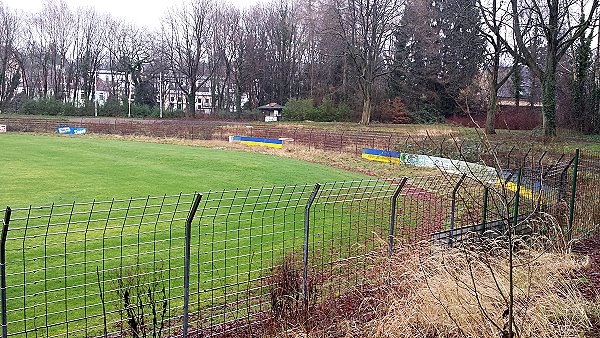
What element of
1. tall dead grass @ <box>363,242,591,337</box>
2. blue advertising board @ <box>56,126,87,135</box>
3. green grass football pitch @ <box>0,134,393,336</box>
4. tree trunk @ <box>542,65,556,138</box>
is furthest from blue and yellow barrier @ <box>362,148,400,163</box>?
blue advertising board @ <box>56,126,87,135</box>

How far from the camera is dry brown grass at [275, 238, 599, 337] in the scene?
4.39 meters

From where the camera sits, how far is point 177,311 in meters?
6.40

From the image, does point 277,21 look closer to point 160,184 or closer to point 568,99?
point 568,99

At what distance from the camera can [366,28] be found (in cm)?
4844

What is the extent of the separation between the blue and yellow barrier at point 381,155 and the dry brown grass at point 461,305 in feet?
61.7

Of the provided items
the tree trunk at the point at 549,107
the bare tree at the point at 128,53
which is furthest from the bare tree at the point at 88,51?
the tree trunk at the point at 549,107

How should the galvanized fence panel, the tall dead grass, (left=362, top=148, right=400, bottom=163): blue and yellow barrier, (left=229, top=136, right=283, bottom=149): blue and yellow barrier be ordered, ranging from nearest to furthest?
the tall dead grass
the galvanized fence panel
(left=362, top=148, right=400, bottom=163): blue and yellow barrier
(left=229, top=136, right=283, bottom=149): blue and yellow barrier

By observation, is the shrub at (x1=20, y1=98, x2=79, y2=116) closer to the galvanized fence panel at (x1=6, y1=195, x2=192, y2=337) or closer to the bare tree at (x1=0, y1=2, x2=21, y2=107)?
the bare tree at (x1=0, y1=2, x2=21, y2=107)

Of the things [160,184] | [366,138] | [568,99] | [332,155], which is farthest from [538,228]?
[568,99]

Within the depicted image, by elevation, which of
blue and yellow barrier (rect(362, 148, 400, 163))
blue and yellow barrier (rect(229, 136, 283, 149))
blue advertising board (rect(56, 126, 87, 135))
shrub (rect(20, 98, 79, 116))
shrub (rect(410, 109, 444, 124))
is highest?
shrub (rect(20, 98, 79, 116))

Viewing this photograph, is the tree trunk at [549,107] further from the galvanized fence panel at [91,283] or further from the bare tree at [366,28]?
A: the galvanized fence panel at [91,283]

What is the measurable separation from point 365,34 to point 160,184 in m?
36.1

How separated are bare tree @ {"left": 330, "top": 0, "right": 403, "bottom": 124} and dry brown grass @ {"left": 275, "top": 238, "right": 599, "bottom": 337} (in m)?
44.0

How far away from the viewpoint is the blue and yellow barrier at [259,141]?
32.2 meters
